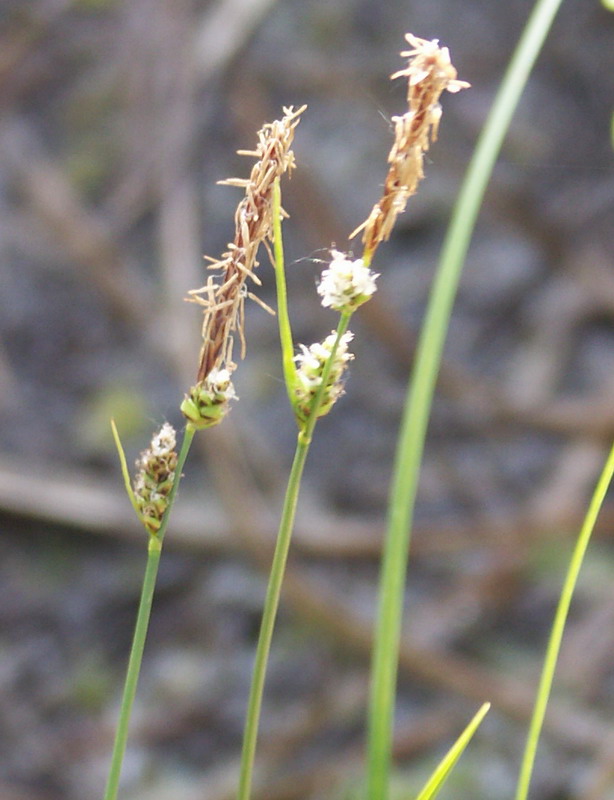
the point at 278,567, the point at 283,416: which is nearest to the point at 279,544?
the point at 278,567

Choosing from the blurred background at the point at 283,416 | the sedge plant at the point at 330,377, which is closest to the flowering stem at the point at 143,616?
the sedge plant at the point at 330,377

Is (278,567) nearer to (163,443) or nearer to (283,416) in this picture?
(163,443)

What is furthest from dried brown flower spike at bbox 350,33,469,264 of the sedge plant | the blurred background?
the blurred background

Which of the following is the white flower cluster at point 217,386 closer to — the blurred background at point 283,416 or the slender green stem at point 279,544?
the slender green stem at point 279,544

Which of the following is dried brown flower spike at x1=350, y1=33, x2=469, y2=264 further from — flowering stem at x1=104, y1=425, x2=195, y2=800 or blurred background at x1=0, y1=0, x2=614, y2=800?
blurred background at x1=0, y1=0, x2=614, y2=800

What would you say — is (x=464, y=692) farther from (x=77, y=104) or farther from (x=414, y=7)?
(x=414, y=7)

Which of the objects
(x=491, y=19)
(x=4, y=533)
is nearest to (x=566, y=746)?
(x=4, y=533)
